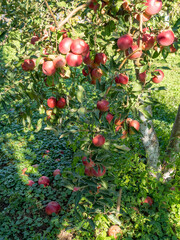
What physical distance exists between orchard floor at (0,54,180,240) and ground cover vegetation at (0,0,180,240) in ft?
0.04

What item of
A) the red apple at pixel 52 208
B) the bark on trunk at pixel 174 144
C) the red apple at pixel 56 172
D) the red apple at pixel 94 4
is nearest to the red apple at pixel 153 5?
the red apple at pixel 94 4

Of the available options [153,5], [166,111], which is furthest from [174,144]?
[166,111]

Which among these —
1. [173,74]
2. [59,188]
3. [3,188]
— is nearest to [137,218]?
[59,188]

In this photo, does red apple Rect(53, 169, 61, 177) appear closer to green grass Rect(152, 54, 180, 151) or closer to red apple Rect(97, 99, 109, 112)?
green grass Rect(152, 54, 180, 151)

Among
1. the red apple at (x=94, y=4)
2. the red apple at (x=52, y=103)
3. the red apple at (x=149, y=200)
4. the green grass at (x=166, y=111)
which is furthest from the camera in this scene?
the green grass at (x=166, y=111)

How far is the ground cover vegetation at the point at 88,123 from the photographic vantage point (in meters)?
1.31

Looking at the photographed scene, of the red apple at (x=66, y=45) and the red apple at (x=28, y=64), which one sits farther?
the red apple at (x=28, y=64)

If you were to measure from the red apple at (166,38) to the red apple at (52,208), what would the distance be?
214cm

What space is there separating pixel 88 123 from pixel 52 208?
164 centimetres

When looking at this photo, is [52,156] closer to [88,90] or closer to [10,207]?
[10,207]

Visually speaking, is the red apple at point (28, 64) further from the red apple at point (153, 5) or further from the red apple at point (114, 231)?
the red apple at point (114, 231)

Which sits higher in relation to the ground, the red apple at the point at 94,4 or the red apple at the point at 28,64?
the red apple at the point at 94,4

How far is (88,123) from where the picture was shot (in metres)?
1.41

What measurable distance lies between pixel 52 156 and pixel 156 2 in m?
3.03
